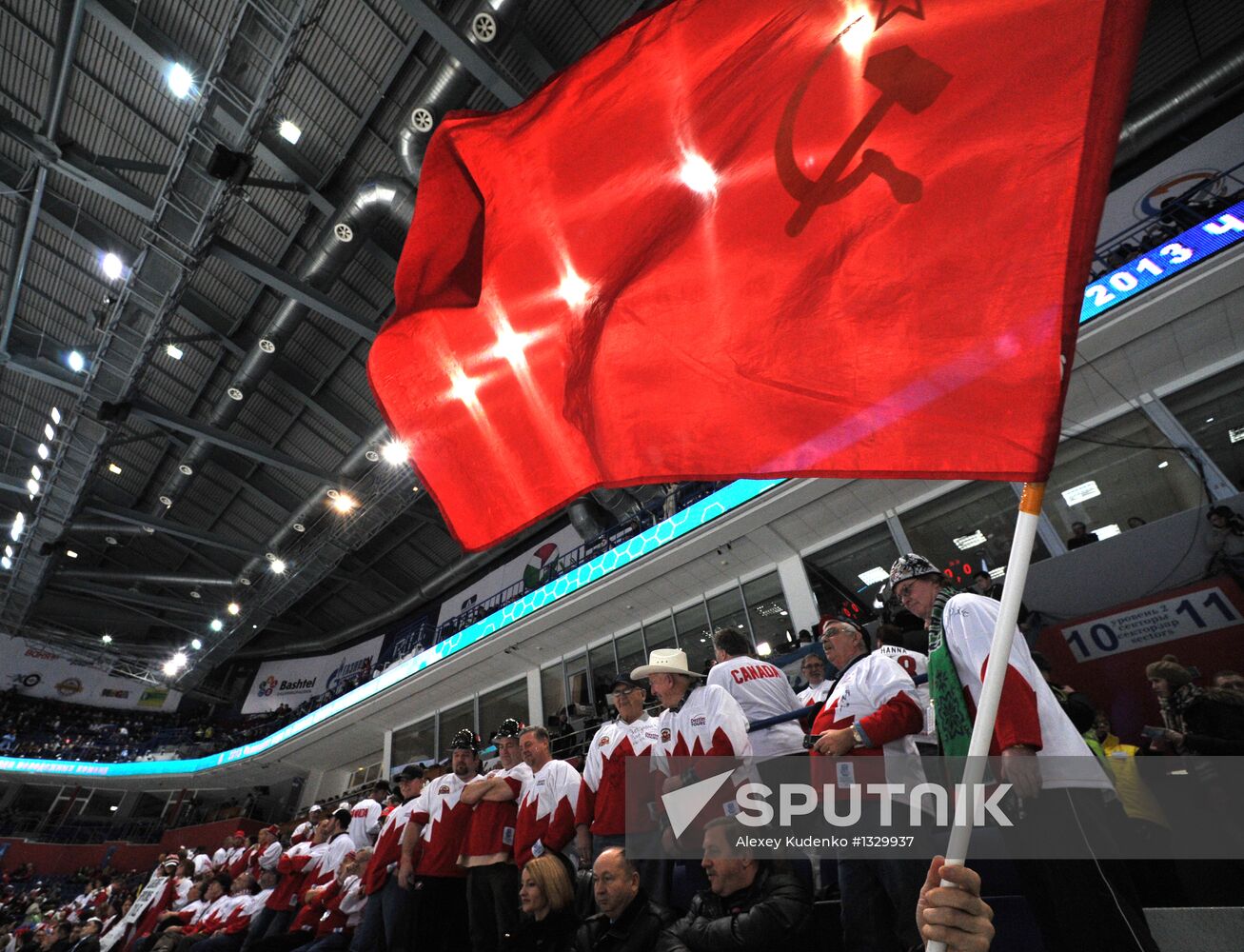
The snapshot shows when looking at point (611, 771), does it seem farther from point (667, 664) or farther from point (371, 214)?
point (371, 214)

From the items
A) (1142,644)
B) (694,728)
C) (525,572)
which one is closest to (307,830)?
(694,728)

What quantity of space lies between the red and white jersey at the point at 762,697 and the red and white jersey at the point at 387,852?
9.53 feet

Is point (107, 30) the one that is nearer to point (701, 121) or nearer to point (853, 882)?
point (701, 121)

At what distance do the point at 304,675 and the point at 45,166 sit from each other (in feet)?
71.5

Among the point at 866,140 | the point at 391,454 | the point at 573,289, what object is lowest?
the point at 866,140

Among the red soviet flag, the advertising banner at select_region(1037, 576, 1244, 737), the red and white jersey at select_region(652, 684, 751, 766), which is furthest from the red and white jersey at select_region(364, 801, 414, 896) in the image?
the advertising banner at select_region(1037, 576, 1244, 737)

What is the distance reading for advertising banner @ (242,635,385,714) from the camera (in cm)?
2545

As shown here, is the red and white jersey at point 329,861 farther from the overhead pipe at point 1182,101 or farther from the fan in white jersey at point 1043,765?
the overhead pipe at point 1182,101

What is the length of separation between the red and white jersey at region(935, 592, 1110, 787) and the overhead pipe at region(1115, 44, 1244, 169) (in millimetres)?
12007

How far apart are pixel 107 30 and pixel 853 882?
16.0 metres

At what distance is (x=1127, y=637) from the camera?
21.7 feet

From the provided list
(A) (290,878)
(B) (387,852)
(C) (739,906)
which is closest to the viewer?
(C) (739,906)

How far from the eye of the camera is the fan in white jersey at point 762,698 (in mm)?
3494

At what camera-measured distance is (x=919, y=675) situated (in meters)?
2.68
